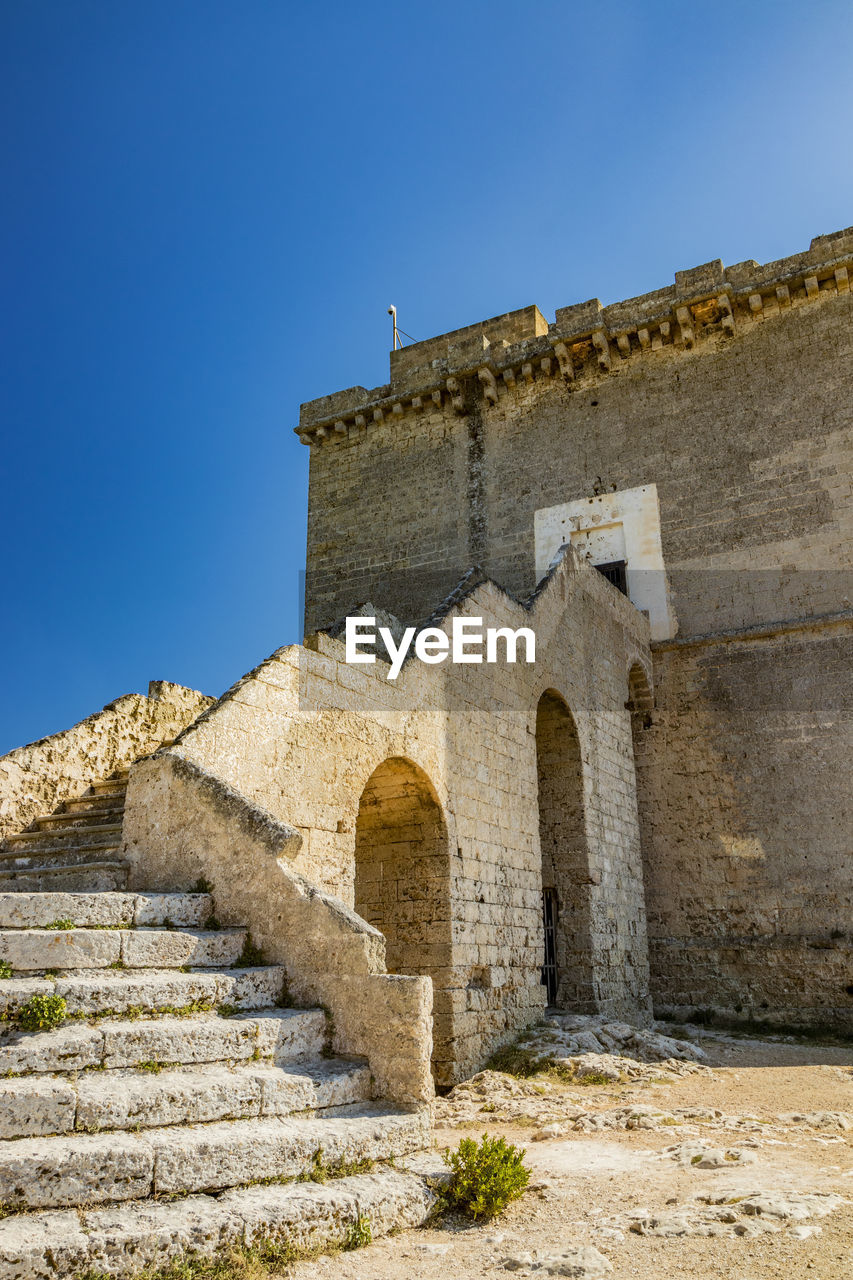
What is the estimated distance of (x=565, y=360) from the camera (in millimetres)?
14703

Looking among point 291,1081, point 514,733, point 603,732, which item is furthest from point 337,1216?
point 603,732

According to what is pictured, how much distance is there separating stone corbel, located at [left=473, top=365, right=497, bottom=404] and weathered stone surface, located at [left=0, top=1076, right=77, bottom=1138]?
1369 cm

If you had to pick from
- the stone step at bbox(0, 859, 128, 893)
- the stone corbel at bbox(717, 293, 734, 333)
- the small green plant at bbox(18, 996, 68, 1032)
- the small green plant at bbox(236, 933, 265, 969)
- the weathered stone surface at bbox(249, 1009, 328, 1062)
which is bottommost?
the weathered stone surface at bbox(249, 1009, 328, 1062)

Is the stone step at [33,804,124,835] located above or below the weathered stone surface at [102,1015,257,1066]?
above

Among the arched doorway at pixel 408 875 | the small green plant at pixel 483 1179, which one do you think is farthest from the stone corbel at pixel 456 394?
the small green plant at pixel 483 1179

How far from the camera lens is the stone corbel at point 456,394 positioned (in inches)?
618

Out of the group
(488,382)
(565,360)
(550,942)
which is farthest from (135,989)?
(488,382)

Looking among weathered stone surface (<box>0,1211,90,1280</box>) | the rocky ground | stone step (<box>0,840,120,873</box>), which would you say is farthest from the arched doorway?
weathered stone surface (<box>0,1211,90,1280</box>)

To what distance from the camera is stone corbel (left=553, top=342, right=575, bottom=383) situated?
→ 47.9 ft

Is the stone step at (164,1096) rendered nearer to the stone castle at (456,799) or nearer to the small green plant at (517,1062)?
the stone castle at (456,799)

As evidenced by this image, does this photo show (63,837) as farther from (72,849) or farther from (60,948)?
(60,948)

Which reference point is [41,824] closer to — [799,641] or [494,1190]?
[494,1190]

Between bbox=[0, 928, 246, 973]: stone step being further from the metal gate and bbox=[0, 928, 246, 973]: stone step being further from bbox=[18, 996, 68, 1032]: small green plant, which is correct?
the metal gate

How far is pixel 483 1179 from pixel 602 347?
A: 500 inches
